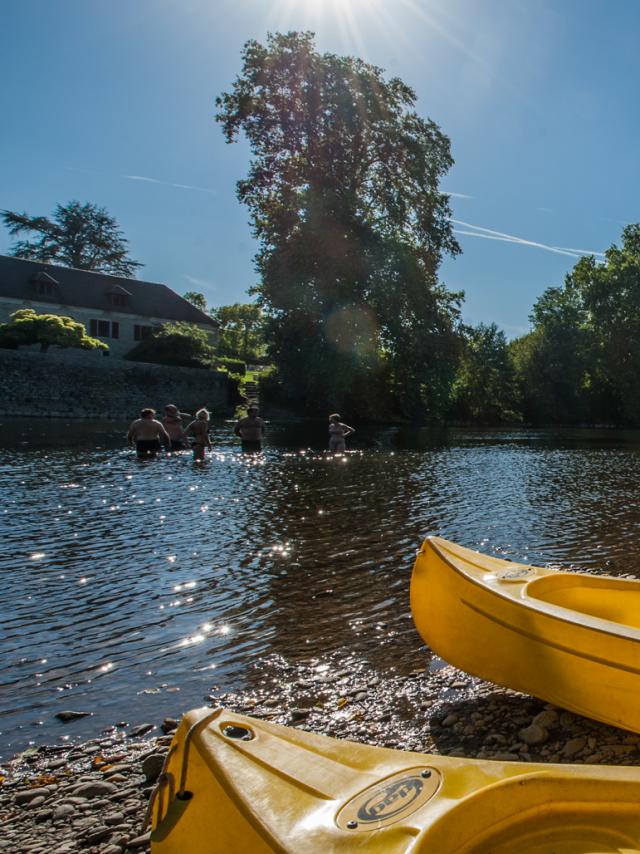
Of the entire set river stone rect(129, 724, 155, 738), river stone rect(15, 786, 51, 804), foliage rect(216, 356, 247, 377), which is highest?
foliage rect(216, 356, 247, 377)

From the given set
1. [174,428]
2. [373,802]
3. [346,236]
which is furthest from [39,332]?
[373,802]

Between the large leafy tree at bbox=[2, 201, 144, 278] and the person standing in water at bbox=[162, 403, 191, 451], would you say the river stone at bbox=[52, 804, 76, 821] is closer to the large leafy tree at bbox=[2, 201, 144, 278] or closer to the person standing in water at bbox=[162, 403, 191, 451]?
the person standing in water at bbox=[162, 403, 191, 451]

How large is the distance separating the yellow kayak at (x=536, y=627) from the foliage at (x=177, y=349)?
156 ft

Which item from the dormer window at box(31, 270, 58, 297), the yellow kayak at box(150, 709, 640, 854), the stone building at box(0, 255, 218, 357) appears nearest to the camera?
the yellow kayak at box(150, 709, 640, 854)

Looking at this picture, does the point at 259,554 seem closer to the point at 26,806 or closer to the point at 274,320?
the point at 26,806

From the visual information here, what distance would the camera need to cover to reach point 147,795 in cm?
360

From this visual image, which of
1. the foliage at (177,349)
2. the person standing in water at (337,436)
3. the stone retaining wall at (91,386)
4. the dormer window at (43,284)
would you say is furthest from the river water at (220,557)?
the dormer window at (43,284)

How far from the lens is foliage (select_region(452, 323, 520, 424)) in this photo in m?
53.0


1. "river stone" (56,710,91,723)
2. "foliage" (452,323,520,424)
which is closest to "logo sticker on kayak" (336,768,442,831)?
"river stone" (56,710,91,723)

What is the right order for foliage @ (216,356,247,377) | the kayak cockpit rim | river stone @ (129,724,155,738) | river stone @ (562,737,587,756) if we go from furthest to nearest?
1. foliage @ (216,356,247,377)
2. river stone @ (129,724,155,738)
3. river stone @ (562,737,587,756)
4. the kayak cockpit rim

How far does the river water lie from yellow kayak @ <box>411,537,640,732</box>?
890 mm

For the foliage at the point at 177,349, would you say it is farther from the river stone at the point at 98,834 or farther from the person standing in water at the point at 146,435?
the river stone at the point at 98,834

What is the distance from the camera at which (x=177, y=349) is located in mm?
52344

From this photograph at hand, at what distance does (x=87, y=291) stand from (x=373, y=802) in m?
59.0
